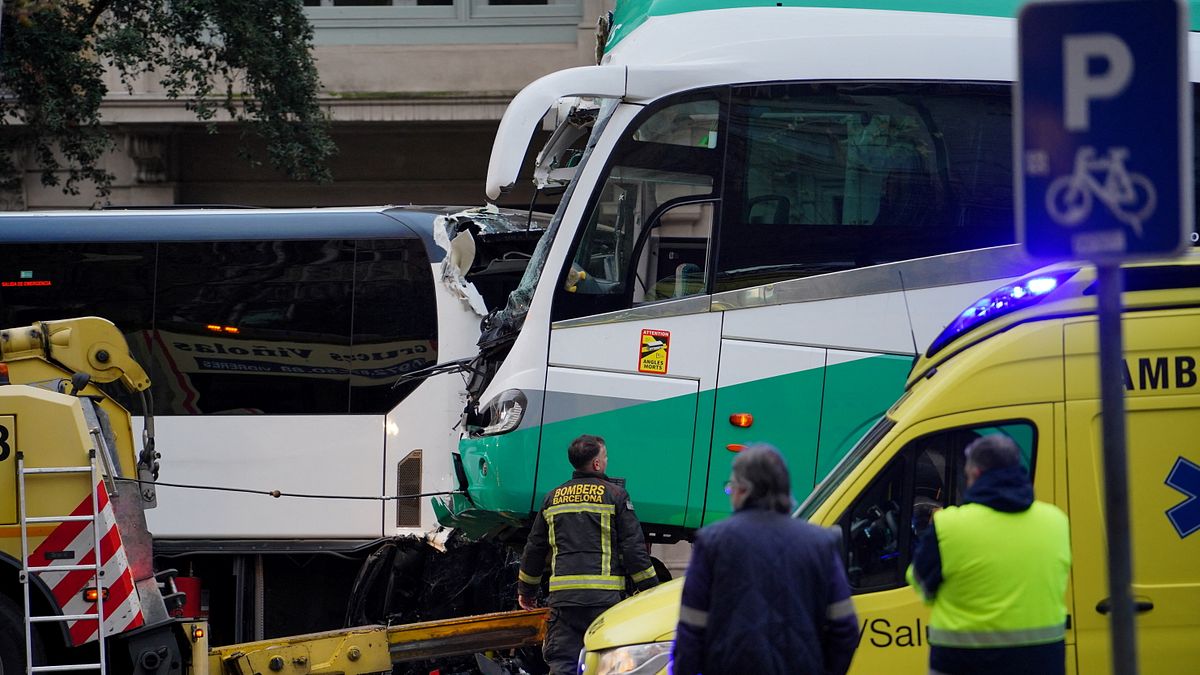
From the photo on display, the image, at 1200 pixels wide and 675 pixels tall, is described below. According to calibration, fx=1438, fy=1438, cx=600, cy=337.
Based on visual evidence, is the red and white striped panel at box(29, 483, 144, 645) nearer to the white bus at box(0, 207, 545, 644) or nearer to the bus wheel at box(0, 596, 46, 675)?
the bus wheel at box(0, 596, 46, 675)

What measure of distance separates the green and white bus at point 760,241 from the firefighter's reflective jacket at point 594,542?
78 cm

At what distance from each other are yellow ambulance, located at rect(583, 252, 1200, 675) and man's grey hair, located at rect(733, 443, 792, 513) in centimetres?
96

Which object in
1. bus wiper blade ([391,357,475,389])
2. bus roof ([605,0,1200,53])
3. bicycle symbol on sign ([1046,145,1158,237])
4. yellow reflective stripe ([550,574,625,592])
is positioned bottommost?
yellow reflective stripe ([550,574,625,592])

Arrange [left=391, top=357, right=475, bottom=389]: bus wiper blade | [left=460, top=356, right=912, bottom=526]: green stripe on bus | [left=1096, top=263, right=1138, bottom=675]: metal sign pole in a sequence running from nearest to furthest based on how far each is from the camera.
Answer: [left=1096, top=263, right=1138, bottom=675]: metal sign pole, [left=460, top=356, right=912, bottom=526]: green stripe on bus, [left=391, top=357, right=475, bottom=389]: bus wiper blade

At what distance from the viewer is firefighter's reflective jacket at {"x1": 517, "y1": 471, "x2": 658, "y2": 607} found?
7406 millimetres

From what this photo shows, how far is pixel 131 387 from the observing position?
863 cm

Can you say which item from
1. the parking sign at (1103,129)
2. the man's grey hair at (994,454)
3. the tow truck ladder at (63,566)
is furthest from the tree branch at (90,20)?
the parking sign at (1103,129)

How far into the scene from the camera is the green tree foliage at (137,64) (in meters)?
12.9

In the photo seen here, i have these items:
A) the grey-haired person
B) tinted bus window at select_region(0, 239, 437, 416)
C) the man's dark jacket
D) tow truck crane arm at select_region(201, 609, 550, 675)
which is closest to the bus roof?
tinted bus window at select_region(0, 239, 437, 416)

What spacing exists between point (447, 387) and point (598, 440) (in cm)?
361

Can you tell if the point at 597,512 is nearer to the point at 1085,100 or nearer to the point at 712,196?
the point at 712,196

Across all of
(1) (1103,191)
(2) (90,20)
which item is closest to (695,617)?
(1) (1103,191)

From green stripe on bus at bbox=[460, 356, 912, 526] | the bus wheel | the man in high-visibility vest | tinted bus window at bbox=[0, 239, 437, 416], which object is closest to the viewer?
the man in high-visibility vest

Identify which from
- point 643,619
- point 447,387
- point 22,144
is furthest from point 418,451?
point 22,144
